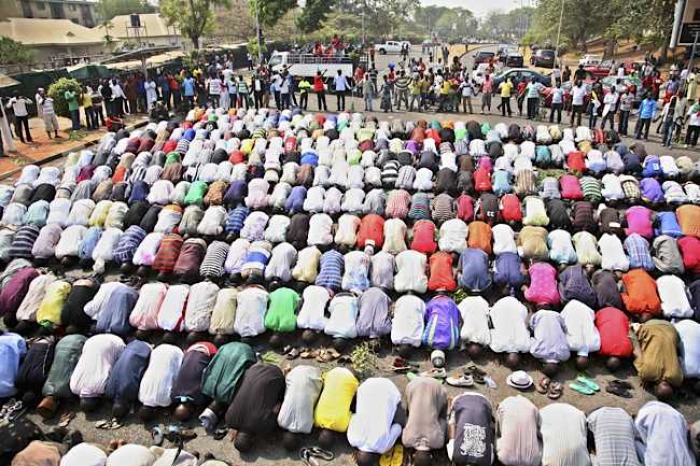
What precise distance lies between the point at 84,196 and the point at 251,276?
5603 mm

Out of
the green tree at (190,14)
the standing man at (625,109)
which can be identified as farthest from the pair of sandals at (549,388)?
the green tree at (190,14)

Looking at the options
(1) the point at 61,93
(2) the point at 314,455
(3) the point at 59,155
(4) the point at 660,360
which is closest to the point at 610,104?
(4) the point at 660,360

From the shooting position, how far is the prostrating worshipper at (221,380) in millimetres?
6477

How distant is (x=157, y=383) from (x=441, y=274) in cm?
470

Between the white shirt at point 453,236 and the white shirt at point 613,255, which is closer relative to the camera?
the white shirt at point 613,255

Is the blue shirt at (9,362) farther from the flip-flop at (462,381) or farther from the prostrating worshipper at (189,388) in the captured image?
the flip-flop at (462,381)

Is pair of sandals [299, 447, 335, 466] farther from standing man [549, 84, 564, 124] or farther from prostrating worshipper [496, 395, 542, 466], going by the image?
standing man [549, 84, 564, 124]

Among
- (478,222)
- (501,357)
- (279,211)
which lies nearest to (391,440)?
(501,357)

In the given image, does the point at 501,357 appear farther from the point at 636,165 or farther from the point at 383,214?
the point at 636,165

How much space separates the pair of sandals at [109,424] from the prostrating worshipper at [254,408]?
64.2 inches

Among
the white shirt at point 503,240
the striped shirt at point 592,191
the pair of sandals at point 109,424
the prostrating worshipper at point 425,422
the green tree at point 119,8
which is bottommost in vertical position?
the pair of sandals at point 109,424

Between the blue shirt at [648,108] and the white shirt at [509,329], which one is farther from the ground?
the blue shirt at [648,108]

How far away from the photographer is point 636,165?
1268 cm

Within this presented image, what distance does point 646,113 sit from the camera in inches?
617
